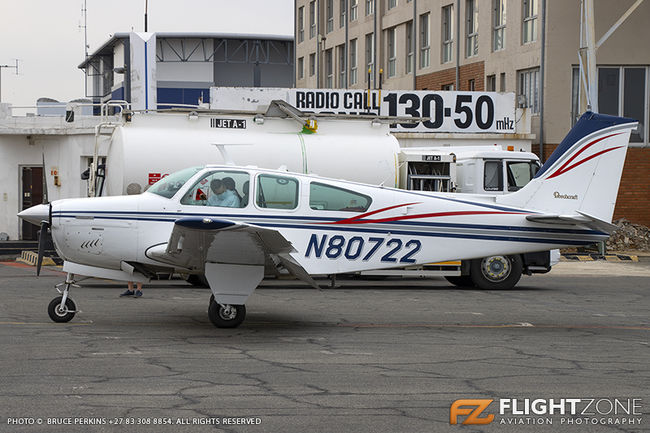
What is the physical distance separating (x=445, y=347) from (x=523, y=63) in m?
22.3

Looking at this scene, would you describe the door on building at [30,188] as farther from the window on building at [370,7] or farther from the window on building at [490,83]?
the window on building at [370,7]

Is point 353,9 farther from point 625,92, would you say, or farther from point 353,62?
point 625,92

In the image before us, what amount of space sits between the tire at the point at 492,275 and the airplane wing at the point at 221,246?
293 inches

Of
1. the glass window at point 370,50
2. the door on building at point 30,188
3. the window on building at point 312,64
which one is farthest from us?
the window on building at point 312,64

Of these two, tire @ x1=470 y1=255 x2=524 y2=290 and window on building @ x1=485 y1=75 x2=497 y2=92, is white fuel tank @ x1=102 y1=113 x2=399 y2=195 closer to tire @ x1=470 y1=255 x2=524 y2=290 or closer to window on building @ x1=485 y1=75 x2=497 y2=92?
tire @ x1=470 y1=255 x2=524 y2=290

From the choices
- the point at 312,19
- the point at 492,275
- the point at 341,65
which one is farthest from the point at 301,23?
the point at 492,275

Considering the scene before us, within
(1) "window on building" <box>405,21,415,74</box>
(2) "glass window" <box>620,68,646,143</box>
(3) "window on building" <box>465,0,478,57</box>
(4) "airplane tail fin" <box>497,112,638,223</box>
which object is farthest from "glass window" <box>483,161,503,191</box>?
(1) "window on building" <box>405,21,415,74</box>

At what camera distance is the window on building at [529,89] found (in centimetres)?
3067

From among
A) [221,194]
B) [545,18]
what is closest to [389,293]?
[221,194]

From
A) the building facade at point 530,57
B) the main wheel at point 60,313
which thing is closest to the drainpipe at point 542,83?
the building facade at point 530,57

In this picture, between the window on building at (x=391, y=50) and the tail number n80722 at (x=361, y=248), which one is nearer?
the tail number n80722 at (x=361, y=248)

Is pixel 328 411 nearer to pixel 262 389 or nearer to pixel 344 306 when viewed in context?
pixel 262 389

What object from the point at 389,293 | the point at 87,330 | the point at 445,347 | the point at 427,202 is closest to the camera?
the point at 445,347

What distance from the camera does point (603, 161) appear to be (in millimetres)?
14078
